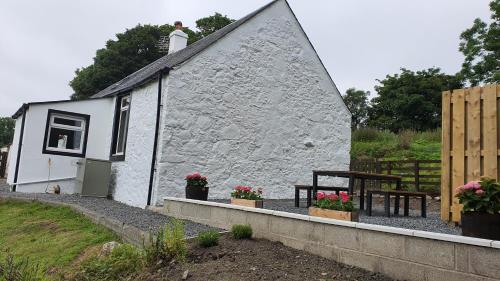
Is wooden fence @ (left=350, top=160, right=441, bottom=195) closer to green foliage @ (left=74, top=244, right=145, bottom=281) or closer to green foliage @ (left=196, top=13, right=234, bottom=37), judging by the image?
green foliage @ (left=74, top=244, right=145, bottom=281)

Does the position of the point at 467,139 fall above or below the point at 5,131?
below

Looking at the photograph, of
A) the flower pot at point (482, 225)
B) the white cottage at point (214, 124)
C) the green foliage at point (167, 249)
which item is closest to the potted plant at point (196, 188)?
the white cottage at point (214, 124)

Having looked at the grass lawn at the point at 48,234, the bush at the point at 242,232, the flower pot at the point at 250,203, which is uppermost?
the flower pot at the point at 250,203

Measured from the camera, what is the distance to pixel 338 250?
4719 millimetres

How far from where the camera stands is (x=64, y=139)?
12.6 meters

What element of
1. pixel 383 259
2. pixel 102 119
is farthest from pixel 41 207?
pixel 383 259

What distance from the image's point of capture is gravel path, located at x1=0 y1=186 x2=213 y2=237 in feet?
22.8

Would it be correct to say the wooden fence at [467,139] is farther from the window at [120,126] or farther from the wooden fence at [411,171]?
the window at [120,126]

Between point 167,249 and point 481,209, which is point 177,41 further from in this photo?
point 481,209

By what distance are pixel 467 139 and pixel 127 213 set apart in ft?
21.6

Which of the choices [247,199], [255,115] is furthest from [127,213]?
[255,115]

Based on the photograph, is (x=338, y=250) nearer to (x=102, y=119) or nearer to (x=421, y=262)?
(x=421, y=262)

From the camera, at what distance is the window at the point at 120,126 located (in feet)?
38.5

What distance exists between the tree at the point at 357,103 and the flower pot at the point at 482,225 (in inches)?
1433
